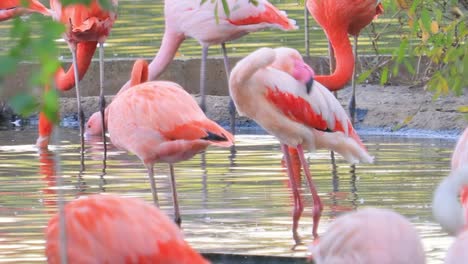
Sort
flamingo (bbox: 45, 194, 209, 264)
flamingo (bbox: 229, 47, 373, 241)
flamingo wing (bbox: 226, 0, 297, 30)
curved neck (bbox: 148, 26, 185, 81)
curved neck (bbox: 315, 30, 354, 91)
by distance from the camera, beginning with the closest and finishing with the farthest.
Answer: flamingo (bbox: 45, 194, 209, 264) → flamingo (bbox: 229, 47, 373, 241) → curved neck (bbox: 315, 30, 354, 91) → flamingo wing (bbox: 226, 0, 297, 30) → curved neck (bbox: 148, 26, 185, 81)

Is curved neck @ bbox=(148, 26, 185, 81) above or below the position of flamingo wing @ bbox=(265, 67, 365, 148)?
below

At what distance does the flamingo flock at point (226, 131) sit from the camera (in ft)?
11.1

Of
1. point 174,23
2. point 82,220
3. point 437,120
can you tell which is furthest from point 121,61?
point 82,220

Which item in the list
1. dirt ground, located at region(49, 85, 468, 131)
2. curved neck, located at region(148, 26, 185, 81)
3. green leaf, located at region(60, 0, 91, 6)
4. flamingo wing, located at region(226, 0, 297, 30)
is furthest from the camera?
curved neck, located at region(148, 26, 185, 81)

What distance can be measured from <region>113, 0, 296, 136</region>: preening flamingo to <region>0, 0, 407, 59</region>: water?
5.05 ft

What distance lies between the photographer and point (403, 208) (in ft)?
21.3

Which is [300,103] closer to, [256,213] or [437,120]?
[256,213]

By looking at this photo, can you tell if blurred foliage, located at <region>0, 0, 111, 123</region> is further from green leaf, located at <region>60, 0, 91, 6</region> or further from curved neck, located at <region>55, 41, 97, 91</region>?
curved neck, located at <region>55, 41, 97, 91</region>

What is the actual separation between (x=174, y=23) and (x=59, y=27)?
7.95 metres

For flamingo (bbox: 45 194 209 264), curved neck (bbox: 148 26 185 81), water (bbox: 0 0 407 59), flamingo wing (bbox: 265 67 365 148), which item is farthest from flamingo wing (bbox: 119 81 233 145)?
water (bbox: 0 0 407 59)

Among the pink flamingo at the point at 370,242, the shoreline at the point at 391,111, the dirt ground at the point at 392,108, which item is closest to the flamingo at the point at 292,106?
the shoreline at the point at 391,111

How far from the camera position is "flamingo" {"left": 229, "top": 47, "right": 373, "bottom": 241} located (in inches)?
249

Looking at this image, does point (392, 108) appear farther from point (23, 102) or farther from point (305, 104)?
point (23, 102)

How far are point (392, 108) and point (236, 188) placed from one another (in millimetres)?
3069
